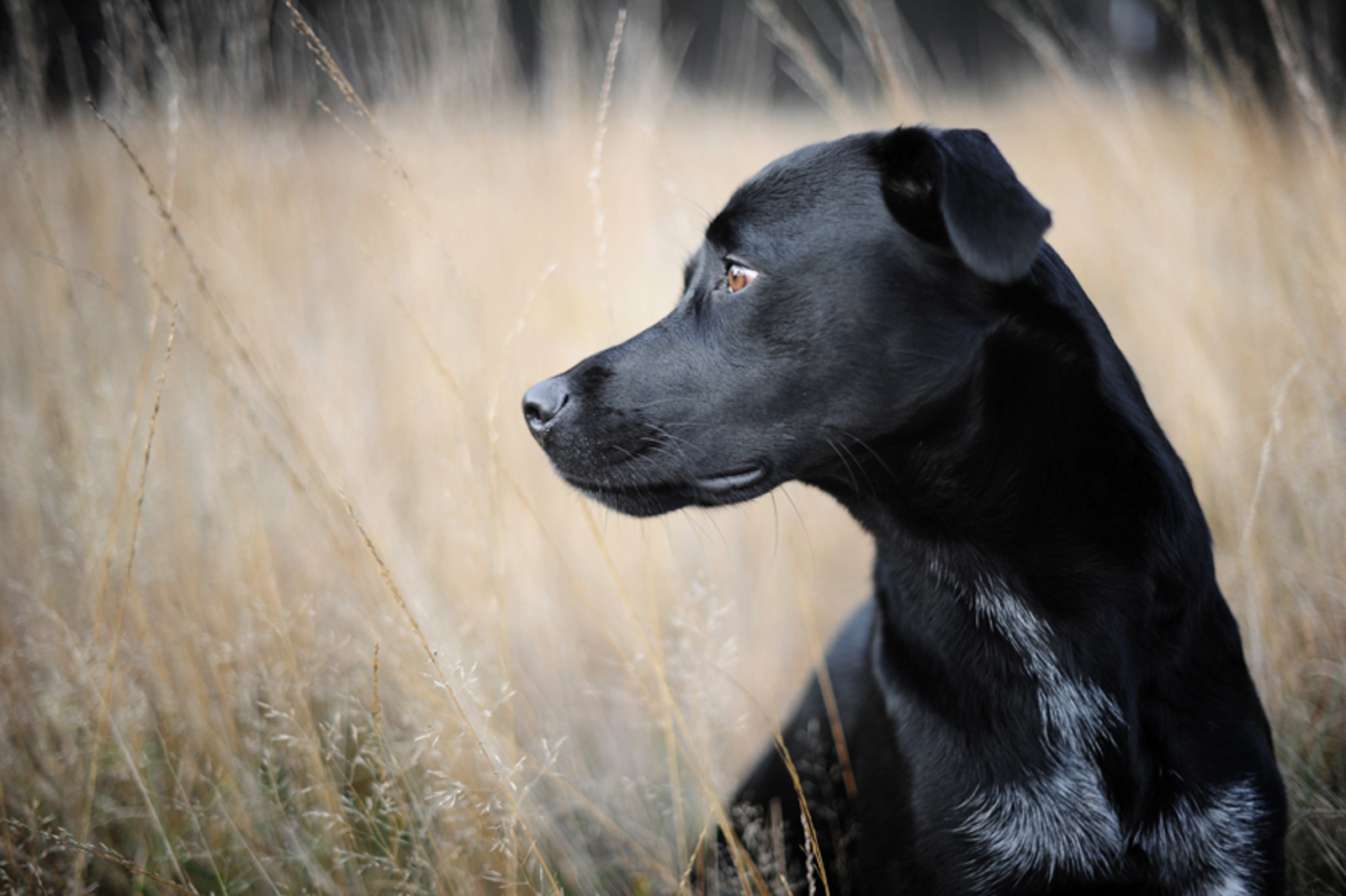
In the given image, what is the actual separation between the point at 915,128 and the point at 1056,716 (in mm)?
1153

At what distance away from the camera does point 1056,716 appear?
1.44 metres

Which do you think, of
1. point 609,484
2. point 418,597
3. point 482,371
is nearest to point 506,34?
point 482,371

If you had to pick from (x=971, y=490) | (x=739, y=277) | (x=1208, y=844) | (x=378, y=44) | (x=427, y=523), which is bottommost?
(x=427, y=523)

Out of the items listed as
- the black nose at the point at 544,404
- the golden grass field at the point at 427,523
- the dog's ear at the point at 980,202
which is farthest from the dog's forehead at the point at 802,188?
the black nose at the point at 544,404

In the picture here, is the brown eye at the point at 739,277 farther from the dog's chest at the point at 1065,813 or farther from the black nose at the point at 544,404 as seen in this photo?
the dog's chest at the point at 1065,813

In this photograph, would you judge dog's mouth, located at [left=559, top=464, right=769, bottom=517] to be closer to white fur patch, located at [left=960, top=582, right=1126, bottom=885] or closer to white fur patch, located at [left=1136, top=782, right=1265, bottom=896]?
white fur patch, located at [left=960, top=582, right=1126, bottom=885]

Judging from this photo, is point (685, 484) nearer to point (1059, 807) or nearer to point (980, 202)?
point (980, 202)

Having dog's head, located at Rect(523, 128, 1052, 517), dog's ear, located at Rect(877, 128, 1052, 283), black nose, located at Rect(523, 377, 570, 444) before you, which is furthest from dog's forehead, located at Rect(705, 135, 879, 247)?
black nose, located at Rect(523, 377, 570, 444)

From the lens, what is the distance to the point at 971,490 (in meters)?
1.49

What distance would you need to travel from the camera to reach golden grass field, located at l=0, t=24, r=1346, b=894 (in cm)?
185

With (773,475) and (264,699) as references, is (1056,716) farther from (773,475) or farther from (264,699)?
(264,699)

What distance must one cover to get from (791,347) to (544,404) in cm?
52

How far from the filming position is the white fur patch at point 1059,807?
4.55ft

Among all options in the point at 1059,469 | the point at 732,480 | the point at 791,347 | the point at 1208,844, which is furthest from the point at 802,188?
the point at 1208,844
